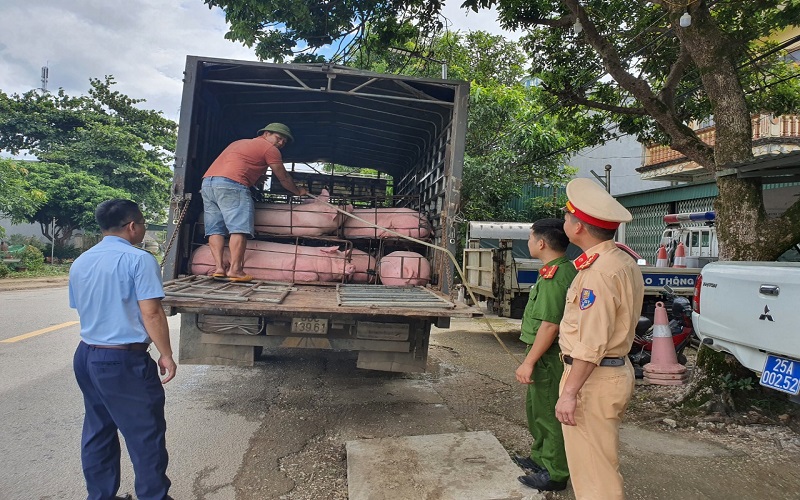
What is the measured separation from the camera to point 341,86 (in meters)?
5.01

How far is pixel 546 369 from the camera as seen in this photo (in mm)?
2973

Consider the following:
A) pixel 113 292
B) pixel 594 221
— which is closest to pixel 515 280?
pixel 594 221

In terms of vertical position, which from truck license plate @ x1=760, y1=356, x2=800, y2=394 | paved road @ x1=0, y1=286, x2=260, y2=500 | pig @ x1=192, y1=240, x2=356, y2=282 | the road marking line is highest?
pig @ x1=192, y1=240, x2=356, y2=282

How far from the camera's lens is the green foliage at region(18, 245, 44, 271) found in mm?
17109

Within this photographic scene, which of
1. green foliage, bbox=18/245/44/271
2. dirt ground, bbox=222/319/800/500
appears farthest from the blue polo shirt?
green foliage, bbox=18/245/44/271

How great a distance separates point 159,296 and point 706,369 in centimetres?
421

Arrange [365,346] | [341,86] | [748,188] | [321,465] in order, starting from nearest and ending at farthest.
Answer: [321,465], [365,346], [748,188], [341,86]

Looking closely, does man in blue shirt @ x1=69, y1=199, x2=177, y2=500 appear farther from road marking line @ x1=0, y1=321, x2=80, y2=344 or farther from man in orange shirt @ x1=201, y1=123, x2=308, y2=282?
road marking line @ x1=0, y1=321, x2=80, y2=344

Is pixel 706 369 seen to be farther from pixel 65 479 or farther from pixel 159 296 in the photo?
pixel 65 479

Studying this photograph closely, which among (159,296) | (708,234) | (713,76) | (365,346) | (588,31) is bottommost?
(365,346)

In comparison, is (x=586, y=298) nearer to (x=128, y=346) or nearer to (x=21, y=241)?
(x=128, y=346)

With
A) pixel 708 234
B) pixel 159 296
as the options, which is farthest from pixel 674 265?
pixel 159 296

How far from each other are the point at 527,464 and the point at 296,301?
71.7 inches

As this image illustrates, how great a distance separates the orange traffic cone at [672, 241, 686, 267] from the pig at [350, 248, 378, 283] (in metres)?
5.34
